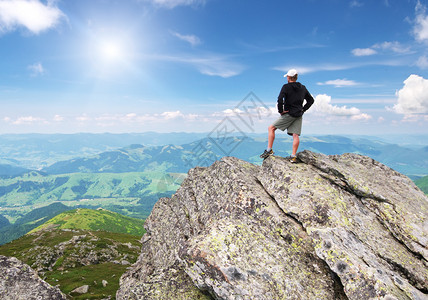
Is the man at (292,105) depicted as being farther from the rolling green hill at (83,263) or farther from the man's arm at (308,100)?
the rolling green hill at (83,263)

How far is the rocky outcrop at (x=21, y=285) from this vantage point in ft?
75.5

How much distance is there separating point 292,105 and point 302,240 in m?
10.3

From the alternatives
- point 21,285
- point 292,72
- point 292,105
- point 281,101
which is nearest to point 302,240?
point 292,105

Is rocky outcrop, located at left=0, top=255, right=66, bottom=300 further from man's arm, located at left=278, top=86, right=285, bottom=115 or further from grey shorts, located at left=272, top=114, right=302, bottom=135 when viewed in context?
man's arm, located at left=278, top=86, right=285, bottom=115

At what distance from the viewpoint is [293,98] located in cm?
1769

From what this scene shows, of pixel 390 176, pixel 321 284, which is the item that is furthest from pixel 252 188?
pixel 390 176

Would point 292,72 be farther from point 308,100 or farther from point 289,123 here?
point 289,123

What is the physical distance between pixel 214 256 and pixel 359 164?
18581mm

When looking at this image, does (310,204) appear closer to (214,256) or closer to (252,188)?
(252,188)

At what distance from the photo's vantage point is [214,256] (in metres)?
11.7

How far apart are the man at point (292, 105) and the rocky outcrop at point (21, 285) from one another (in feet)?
95.5

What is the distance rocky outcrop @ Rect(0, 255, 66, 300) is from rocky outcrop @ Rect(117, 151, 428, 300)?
50.8 feet

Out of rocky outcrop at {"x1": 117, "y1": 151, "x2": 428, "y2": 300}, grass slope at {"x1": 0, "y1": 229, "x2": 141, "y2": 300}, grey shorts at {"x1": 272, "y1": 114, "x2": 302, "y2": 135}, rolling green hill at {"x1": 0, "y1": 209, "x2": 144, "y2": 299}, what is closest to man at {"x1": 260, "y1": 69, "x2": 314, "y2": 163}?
grey shorts at {"x1": 272, "y1": 114, "x2": 302, "y2": 135}

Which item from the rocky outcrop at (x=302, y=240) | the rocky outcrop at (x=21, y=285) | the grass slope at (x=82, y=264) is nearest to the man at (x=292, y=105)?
the rocky outcrop at (x=302, y=240)
